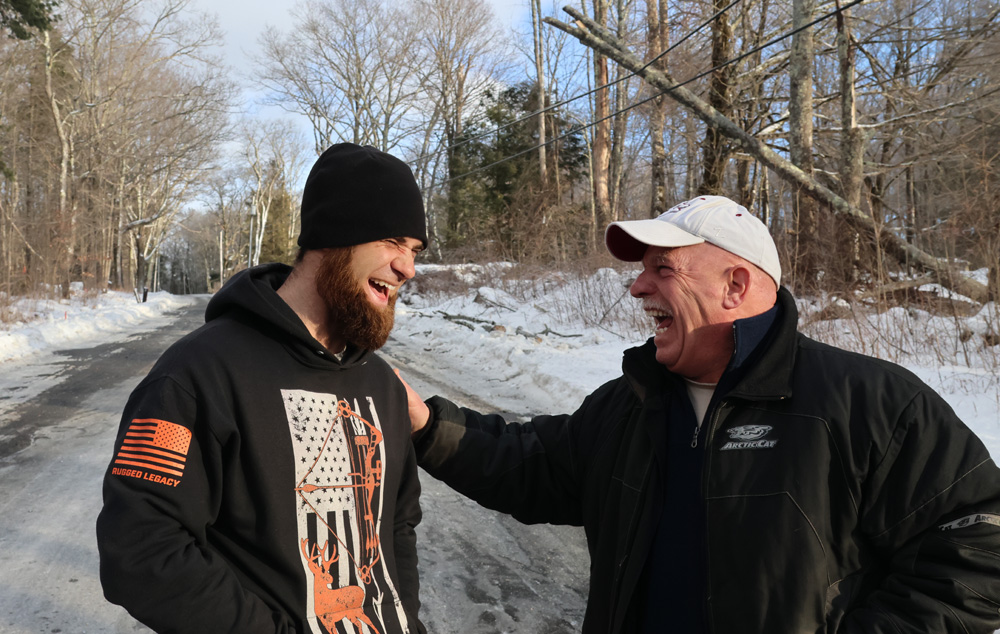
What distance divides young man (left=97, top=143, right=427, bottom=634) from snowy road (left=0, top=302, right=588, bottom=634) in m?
1.49

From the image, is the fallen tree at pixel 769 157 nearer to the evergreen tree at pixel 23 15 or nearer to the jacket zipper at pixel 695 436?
the jacket zipper at pixel 695 436

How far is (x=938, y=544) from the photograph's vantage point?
1.54 m

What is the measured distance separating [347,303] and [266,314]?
23 centimetres

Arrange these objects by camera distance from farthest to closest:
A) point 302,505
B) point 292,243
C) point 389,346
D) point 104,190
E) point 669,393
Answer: point 292,243 < point 104,190 < point 389,346 < point 669,393 < point 302,505

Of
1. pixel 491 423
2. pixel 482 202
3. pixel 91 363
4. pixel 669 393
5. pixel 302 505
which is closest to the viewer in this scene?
pixel 302 505

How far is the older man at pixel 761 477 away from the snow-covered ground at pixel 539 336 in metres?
3.45

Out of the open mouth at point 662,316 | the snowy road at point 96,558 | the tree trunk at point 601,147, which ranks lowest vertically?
the snowy road at point 96,558

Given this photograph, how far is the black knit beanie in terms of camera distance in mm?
1923

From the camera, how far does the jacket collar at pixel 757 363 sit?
5.77ft

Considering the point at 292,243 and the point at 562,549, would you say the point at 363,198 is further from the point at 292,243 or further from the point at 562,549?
the point at 292,243

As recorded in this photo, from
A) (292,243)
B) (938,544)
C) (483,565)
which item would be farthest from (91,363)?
(292,243)

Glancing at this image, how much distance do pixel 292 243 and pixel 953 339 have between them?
5531cm

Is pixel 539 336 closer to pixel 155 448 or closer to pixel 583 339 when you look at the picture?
pixel 583 339

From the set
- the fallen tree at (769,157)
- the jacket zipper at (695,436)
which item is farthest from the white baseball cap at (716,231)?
the fallen tree at (769,157)
